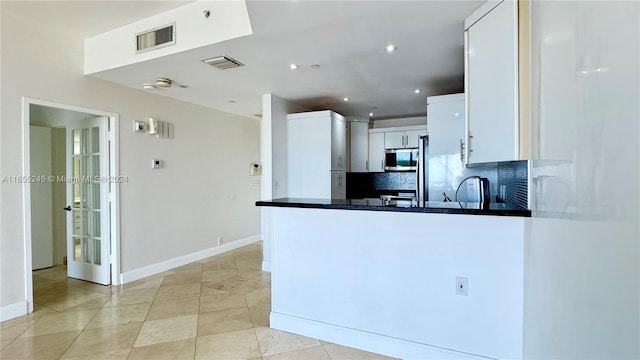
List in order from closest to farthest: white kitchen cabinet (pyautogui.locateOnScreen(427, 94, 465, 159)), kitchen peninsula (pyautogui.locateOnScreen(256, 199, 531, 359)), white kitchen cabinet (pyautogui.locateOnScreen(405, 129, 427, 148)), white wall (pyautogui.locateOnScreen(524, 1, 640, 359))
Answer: white wall (pyautogui.locateOnScreen(524, 1, 640, 359))
kitchen peninsula (pyautogui.locateOnScreen(256, 199, 531, 359))
white kitchen cabinet (pyautogui.locateOnScreen(427, 94, 465, 159))
white kitchen cabinet (pyautogui.locateOnScreen(405, 129, 427, 148))

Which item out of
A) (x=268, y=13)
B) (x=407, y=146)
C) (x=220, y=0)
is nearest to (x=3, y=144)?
(x=220, y=0)

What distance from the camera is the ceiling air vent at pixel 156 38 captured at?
9.66 feet

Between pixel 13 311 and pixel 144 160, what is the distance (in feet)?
6.85

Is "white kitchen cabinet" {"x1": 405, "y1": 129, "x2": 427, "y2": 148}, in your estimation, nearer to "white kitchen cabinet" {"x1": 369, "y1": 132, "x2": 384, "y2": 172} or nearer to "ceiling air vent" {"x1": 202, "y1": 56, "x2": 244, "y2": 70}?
"white kitchen cabinet" {"x1": 369, "y1": 132, "x2": 384, "y2": 172}

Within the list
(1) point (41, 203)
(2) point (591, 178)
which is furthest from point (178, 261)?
(2) point (591, 178)

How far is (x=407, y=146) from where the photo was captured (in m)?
5.62

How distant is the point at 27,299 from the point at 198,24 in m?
3.16

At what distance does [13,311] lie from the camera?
10.0 feet

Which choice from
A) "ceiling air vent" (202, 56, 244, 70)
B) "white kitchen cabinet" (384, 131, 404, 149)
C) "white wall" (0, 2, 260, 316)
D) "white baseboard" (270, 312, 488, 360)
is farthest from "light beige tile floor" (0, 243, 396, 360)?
"white kitchen cabinet" (384, 131, 404, 149)

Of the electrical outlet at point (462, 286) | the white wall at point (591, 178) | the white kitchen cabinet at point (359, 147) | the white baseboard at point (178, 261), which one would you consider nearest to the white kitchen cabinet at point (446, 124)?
the electrical outlet at point (462, 286)

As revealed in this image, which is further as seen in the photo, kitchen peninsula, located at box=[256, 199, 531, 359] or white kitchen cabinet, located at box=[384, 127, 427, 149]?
white kitchen cabinet, located at box=[384, 127, 427, 149]

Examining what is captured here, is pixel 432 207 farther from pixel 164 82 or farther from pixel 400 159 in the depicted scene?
pixel 400 159

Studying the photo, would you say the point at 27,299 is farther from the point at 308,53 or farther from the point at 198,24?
the point at 308,53

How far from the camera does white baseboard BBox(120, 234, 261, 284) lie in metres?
4.20
